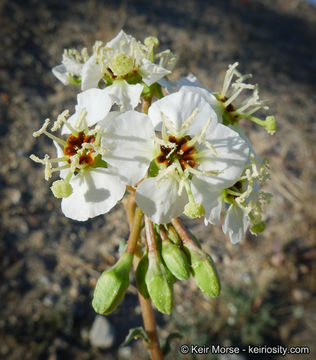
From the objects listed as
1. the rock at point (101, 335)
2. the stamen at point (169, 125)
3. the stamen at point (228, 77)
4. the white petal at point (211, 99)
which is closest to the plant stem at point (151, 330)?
the stamen at point (169, 125)

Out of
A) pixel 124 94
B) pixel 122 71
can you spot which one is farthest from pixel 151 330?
pixel 122 71

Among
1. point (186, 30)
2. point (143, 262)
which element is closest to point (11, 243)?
point (143, 262)

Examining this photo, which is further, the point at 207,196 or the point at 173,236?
the point at 173,236

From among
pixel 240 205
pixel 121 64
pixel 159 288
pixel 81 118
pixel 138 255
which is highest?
pixel 121 64

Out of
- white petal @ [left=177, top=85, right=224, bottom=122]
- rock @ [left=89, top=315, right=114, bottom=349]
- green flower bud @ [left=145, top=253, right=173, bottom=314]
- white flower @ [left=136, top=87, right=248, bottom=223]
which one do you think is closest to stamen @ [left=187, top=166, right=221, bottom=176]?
white flower @ [left=136, top=87, right=248, bottom=223]

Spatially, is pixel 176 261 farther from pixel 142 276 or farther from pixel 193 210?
pixel 193 210

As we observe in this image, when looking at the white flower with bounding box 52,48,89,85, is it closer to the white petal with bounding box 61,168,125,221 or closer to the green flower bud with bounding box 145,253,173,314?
the white petal with bounding box 61,168,125,221

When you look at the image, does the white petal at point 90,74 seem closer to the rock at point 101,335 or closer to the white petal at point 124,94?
the white petal at point 124,94
